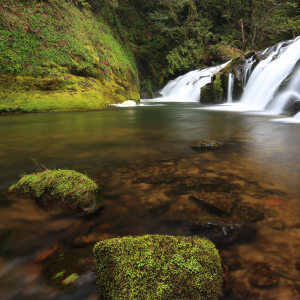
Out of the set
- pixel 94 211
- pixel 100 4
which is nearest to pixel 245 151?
pixel 94 211

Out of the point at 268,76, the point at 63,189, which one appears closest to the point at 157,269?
the point at 63,189

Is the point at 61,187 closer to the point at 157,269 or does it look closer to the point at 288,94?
the point at 157,269

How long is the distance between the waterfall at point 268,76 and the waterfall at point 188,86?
6.41 meters

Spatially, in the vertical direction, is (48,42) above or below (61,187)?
above

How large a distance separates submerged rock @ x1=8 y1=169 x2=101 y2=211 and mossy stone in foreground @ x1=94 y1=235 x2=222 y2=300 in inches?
35.5

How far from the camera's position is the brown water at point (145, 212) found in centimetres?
133

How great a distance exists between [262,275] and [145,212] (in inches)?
41.5

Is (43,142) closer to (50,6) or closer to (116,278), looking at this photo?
(116,278)

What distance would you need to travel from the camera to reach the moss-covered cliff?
1063cm

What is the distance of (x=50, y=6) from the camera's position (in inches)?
512

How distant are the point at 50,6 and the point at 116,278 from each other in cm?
1640

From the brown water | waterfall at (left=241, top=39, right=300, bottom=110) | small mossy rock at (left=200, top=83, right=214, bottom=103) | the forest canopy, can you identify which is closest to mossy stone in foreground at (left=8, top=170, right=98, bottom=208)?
the brown water

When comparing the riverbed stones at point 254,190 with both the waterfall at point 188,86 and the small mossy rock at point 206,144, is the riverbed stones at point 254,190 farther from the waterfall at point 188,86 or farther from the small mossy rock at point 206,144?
the waterfall at point 188,86

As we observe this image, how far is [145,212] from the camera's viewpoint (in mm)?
2039
